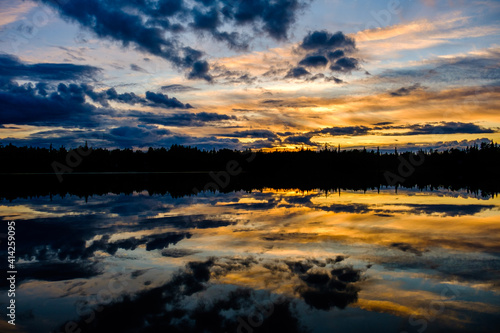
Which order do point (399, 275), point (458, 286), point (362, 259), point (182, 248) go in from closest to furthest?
point (458, 286)
point (399, 275)
point (362, 259)
point (182, 248)

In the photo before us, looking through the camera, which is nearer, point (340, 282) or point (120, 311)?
point (120, 311)

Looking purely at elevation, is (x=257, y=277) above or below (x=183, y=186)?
above

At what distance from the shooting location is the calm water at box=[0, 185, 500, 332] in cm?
820

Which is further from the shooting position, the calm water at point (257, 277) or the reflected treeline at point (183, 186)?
the reflected treeline at point (183, 186)

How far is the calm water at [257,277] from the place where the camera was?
820 centimetres

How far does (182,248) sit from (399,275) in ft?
26.8

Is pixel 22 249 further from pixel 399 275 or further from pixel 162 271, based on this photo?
pixel 399 275

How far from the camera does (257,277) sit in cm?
1113

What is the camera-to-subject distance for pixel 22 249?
50.3 feet

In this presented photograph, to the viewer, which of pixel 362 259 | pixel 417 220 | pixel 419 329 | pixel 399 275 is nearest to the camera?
pixel 419 329

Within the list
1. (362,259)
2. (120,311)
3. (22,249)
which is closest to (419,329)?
(362,259)

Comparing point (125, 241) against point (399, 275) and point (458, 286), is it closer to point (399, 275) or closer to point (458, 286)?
point (399, 275)

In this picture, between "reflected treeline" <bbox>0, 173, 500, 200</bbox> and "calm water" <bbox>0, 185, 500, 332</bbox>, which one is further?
"reflected treeline" <bbox>0, 173, 500, 200</bbox>

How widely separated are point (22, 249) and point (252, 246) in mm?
9480
